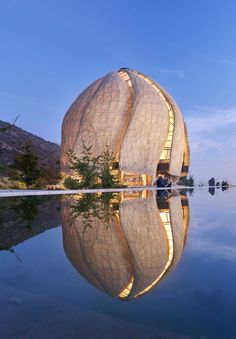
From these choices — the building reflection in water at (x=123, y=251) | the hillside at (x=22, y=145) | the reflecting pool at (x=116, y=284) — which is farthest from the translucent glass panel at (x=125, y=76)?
the reflecting pool at (x=116, y=284)

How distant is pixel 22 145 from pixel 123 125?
35.7 metres

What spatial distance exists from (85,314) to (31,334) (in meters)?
0.41

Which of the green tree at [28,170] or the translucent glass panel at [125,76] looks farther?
the translucent glass panel at [125,76]

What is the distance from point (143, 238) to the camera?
17.0 ft

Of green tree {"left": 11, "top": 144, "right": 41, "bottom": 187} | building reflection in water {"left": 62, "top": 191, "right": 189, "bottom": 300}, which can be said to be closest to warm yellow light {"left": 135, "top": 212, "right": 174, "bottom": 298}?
building reflection in water {"left": 62, "top": 191, "right": 189, "bottom": 300}

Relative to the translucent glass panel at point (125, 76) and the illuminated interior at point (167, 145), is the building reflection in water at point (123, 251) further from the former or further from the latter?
the translucent glass panel at point (125, 76)

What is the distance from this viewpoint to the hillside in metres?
63.0

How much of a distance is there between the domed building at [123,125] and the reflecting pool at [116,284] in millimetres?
33716

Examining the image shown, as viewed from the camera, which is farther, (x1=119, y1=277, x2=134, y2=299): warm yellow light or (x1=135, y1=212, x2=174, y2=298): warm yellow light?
(x1=135, y1=212, x2=174, y2=298): warm yellow light

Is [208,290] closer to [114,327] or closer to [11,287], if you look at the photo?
[114,327]

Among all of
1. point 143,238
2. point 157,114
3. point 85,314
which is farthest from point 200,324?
point 157,114

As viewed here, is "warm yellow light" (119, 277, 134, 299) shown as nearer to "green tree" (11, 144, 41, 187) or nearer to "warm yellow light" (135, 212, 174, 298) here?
"warm yellow light" (135, 212, 174, 298)

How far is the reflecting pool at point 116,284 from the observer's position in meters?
1.99

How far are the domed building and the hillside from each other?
19.8 meters
